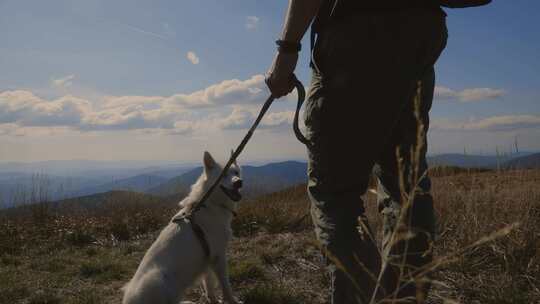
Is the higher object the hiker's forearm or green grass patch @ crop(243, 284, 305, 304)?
the hiker's forearm

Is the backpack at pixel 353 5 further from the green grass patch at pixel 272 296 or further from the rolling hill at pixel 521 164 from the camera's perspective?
the rolling hill at pixel 521 164

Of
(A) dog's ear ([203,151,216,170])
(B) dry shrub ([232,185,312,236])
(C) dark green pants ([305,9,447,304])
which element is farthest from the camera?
(B) dry shrub ([232,185,312,236])

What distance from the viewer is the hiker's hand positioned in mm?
1744

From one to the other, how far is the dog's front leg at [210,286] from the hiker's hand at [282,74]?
200 centimetres

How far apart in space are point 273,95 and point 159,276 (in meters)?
1.66

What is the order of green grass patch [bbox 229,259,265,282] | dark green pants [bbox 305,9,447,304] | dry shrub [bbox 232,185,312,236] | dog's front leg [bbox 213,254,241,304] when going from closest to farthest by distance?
1. dark green pants [bbox 305,9,447,304]
2. dog's front leg [bbox 213,254,241,304]
3. green grass patch [bbox 229,259,265,282]
4. dry shrub [bbox 232,185,312,236]

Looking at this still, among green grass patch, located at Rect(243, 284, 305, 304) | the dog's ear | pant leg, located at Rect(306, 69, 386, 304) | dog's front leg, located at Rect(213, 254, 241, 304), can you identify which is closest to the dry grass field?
green grass patch, located at Rect(243, 284, 305, 304)

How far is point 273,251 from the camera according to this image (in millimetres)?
4051

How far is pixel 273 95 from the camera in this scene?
1901 mm

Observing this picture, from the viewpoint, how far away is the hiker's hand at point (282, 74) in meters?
1.74

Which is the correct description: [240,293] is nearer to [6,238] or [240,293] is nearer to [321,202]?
[321,202]

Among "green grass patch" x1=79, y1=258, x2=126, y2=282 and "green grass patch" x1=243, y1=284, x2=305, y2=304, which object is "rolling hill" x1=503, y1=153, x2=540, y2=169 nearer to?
"green grass patch" x1=243, y1=284, x2=305, y2=304

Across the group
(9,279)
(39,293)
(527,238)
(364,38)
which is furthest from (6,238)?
(527,238)

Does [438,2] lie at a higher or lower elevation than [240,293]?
higher
